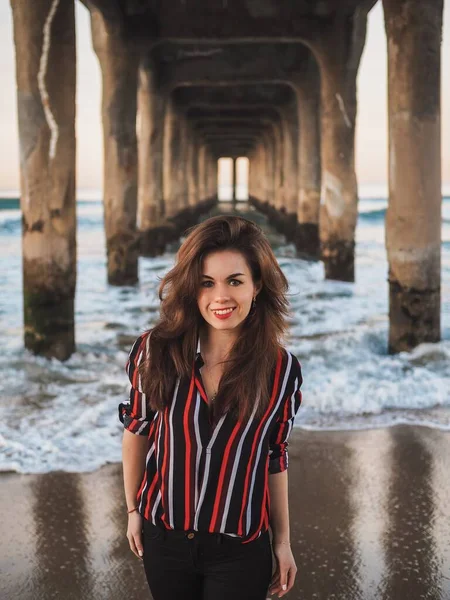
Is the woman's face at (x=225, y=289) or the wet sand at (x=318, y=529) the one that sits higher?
the woman's face at (x=225, y=289)

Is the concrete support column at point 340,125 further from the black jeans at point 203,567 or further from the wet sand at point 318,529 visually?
the black jeans at point 203,567

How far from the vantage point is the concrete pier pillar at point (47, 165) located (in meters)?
7.32

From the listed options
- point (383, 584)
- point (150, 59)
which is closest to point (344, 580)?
point (383, 584)

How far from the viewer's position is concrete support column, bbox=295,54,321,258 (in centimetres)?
1730

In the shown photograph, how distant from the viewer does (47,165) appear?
7.39 m

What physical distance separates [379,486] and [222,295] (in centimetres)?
236

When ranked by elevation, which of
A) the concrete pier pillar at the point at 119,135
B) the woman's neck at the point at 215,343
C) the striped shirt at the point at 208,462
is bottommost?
the striped shirt at the point at 208,462

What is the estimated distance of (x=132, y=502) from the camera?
186 centimetres

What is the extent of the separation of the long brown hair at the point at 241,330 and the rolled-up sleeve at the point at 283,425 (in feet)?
0.20

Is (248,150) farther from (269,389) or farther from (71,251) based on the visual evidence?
(269,389)

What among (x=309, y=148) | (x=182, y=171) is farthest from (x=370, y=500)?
(x=182, y=171)

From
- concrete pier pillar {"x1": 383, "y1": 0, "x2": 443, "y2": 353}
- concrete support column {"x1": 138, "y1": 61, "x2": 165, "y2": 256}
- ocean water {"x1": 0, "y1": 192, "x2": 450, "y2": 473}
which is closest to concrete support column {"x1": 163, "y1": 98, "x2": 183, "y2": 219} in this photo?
concrete support column {"x1": 138, "y1": 61, "x2": 165, "y2": 256}

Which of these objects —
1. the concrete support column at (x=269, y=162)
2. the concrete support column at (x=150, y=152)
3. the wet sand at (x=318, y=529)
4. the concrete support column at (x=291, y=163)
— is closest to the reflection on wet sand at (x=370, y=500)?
the wet sand at (x=318, y=529)

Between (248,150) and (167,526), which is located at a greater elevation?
(248,150)
